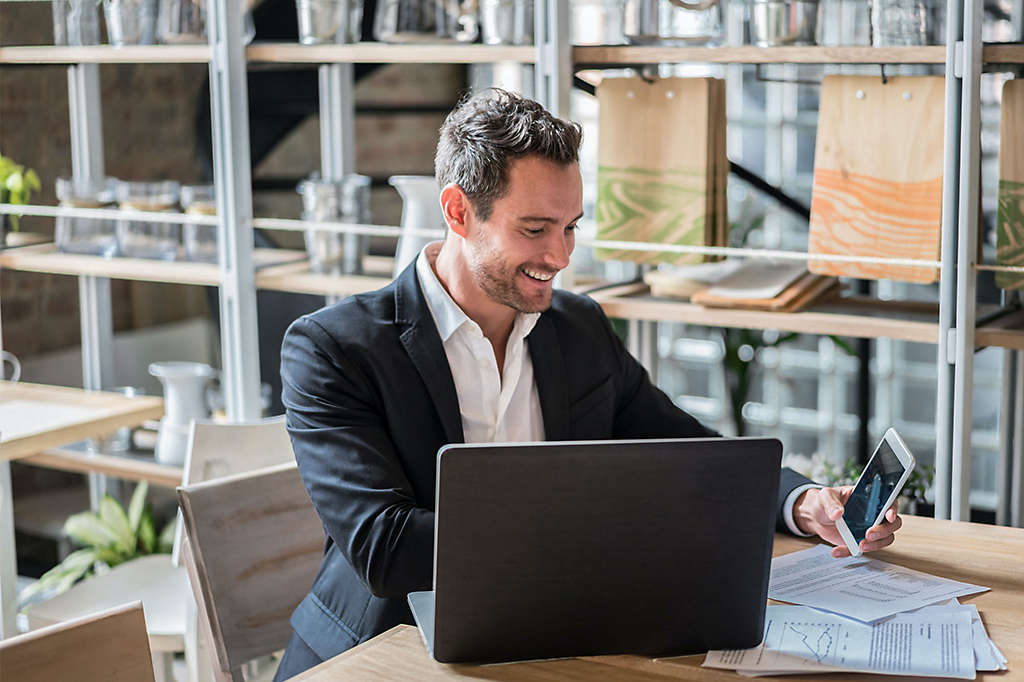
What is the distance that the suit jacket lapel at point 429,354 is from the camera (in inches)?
66.1

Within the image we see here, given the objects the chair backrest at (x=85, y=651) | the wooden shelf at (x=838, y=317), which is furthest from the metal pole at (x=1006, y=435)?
the chair backrest at (x=85, y=651)

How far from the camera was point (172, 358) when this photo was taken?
448cm

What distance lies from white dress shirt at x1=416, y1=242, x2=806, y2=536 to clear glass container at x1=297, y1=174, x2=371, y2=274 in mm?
1104

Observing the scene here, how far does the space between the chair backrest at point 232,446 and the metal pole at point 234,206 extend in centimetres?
62

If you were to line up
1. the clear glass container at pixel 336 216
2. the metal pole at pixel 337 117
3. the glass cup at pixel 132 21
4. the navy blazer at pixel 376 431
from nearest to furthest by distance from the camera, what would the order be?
the navy blazer at pixel 376 431, the clear glass container at pixel 336 216, the glass cup at pixel 132 21, the metal pole at pixel 337 117

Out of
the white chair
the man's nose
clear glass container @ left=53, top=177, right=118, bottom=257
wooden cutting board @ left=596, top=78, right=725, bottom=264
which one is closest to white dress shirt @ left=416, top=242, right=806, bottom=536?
the man's nose

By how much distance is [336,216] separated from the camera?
2871 millimetres

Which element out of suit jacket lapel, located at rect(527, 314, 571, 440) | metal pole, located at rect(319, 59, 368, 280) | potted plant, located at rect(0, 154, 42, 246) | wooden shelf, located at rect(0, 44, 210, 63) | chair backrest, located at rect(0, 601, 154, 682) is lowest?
chair backrest, located at rect(0, 601, 154, 682)

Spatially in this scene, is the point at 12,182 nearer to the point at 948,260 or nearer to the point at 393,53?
the point at 393,53

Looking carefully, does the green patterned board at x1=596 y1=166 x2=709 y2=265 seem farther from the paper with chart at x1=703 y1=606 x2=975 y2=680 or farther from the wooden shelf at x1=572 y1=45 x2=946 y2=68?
the paper with chart at x1=703 y1=606 x2=975 y2=680

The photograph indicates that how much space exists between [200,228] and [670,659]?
2144 mm

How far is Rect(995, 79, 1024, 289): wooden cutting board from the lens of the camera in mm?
2109

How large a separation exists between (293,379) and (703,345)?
4.25 m

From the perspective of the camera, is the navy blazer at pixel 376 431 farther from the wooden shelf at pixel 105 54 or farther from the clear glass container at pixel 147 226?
the clear glass container at pixel 147 226
